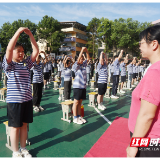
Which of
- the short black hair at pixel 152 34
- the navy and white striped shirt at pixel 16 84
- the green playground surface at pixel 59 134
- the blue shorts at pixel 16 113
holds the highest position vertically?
the short black hair at pixel 152 34

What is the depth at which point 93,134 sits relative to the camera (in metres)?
3.50

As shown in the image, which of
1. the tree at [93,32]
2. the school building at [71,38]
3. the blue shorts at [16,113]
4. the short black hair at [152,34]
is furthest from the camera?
the school building at [71,38]

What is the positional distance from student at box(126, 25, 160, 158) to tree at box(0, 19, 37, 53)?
32.3 m

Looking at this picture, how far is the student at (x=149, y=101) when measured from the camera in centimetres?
103

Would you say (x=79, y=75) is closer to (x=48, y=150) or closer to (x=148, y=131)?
(x=48, y=150)

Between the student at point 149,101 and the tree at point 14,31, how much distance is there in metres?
32.3

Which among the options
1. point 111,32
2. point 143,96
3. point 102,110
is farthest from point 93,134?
point 111,32

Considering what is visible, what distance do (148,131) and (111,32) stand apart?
35.0 metres

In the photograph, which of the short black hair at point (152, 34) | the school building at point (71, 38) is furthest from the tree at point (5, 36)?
the short black hair at point (152, 34)

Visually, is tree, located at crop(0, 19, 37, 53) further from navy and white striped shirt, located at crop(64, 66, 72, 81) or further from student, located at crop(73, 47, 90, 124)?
student, located at crop(73, 47, 90, 124)

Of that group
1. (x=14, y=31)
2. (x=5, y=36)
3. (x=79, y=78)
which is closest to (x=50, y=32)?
(x=14, y=31)

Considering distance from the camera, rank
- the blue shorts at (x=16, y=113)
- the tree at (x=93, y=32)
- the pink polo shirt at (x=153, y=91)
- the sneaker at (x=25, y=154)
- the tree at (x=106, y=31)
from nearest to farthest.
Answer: the pink polo shirt at (x=153, y=91), the blue shorts at (x=16, y=113), the sneaker at (x=25, y=154), the tree at (x=106, y=31), the tree at (x=93, y=32)

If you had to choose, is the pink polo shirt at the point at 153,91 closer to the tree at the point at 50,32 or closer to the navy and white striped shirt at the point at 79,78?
the navy and white striped shirt at the point at 79,78

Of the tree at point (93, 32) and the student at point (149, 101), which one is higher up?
the tree at point (93, 32)
